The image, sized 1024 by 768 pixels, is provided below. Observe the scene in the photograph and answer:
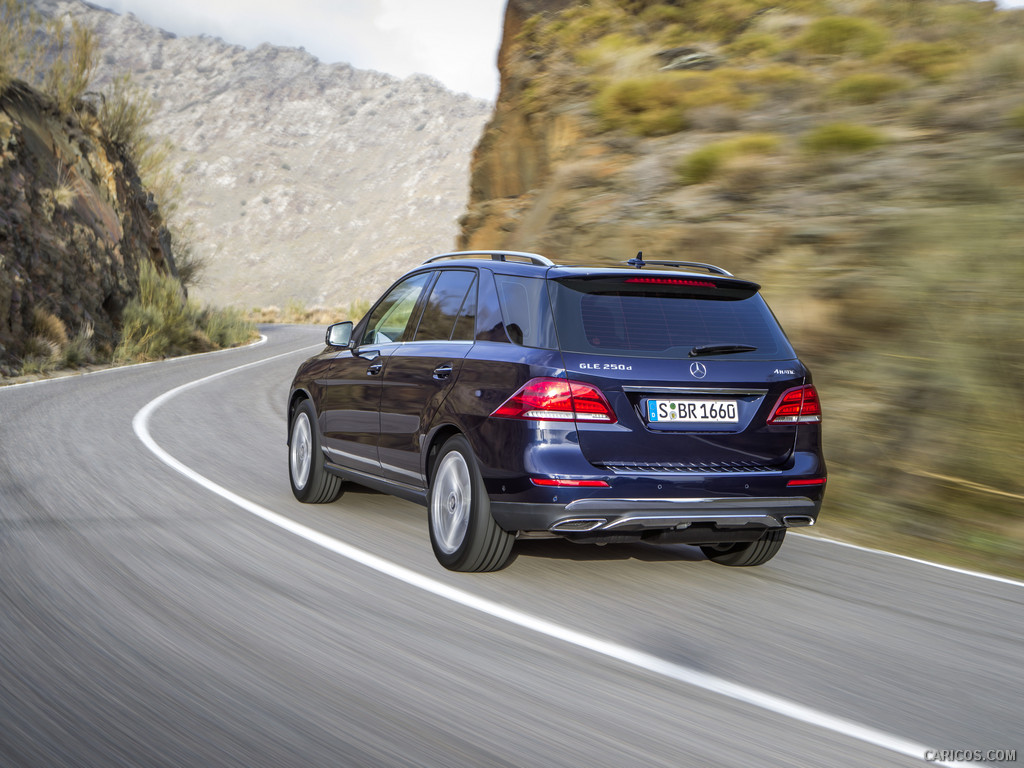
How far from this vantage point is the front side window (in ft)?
23.1

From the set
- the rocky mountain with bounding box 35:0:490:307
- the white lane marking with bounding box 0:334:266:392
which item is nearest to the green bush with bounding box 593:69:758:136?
the white lane marking with bounding box 0:334:266:392

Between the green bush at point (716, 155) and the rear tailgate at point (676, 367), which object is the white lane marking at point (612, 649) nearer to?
the rear tailgate at point (676, 367)

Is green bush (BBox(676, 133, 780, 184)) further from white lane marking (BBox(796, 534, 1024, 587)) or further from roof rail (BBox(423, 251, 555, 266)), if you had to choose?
roof rail (BBox(423, 251, 555, 266))

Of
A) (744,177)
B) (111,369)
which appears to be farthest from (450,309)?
(111,369)

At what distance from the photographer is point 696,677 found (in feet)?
13.7

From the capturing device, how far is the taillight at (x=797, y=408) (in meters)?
5.55

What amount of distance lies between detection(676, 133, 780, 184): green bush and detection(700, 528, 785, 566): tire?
966 centimetres

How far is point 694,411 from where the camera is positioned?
5.32m

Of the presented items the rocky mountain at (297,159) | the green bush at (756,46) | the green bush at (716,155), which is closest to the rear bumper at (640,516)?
the green bush at (716,155)

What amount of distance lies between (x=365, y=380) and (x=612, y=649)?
3.21 metres

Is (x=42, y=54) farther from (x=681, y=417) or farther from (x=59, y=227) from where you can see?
(x=681, y=417)

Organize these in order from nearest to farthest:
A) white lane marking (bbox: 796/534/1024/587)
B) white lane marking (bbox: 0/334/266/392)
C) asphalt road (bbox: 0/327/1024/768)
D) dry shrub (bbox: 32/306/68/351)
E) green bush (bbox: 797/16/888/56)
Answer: asphalt road (bbox: 0/327/1024/768) → white lane marking (bbox: 796/534/1024/587) → white lane marking (bbox: 0/334/266/392) → green bush (bbox: 797/16/888/56) → dry shrub (bbox: 32/306/68/351)

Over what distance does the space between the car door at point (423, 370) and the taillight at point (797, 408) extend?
5.71ft

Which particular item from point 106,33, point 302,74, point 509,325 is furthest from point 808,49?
point 106,33
